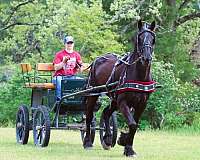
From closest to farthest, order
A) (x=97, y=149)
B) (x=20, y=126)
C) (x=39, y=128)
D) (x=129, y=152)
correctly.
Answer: (x=129, y=152)
(x=97, y=149)
(x=39, y=128)
(x=20, y=126)

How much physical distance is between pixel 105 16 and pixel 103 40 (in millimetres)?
1592

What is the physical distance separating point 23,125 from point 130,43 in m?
13.5

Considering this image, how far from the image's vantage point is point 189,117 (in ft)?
70.5

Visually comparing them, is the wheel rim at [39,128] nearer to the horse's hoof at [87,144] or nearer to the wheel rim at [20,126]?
the wheel rim at [20,126]

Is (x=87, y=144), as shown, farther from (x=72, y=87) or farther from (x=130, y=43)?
(x=130, y=43)

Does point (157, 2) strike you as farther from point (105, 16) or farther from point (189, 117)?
point (189, 117)

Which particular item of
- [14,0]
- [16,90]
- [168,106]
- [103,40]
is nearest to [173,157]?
[168,106]

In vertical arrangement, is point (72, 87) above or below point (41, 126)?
above

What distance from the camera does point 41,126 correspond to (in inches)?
528

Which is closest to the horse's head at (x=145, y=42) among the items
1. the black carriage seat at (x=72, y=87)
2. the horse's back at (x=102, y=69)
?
the horse's back at (x=102, y=69)

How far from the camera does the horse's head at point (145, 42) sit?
36.2 ft

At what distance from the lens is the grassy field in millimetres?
11336

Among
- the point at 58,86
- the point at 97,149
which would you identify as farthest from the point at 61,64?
the point at 97,149

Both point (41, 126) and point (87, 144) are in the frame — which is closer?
point (87, 144)
